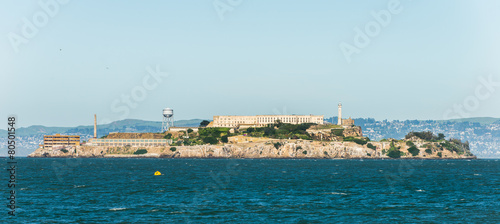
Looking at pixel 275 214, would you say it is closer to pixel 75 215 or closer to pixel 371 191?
pixel 75 215

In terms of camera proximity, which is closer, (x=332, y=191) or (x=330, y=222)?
(x=330, y=222)

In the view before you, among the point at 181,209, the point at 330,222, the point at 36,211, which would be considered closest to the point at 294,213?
the point at 330,222

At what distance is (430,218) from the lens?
76.2 meters

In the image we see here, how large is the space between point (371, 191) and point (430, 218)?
34022 millimetres

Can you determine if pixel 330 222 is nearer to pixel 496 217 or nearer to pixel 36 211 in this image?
pixel 496 217

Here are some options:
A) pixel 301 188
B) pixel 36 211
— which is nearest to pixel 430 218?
pixel 301 188

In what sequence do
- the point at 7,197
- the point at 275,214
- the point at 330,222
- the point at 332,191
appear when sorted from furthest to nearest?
the point at 332,191
the point at 7,197
the point at 275,214
the point at 330,222

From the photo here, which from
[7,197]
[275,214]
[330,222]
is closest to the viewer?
[330,222]

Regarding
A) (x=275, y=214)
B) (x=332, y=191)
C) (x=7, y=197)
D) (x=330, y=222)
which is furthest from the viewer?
(x=332, y=191)

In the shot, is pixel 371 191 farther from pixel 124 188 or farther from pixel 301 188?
pixel 124 188

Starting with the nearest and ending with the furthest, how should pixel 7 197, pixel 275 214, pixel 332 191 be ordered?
pixel 275 214 → pixel 7 197 → pixel 332 191

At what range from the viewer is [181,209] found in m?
83.1

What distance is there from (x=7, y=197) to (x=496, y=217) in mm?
70579

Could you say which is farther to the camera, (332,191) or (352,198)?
(332,191)
